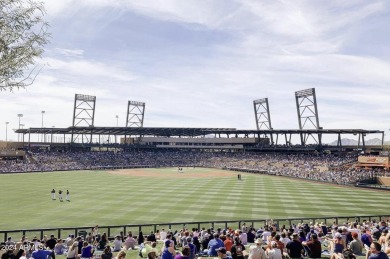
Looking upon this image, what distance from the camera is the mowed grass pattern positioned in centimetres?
2602

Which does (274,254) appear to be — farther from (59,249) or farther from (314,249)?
(59,249)

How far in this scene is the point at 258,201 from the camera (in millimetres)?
34469

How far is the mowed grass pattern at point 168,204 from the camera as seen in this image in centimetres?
→ 2602

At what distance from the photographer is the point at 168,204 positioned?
32219 millimetres

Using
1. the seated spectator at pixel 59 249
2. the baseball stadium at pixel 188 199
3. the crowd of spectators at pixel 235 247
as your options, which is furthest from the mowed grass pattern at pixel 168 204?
the seated spectator at pixel 59 249

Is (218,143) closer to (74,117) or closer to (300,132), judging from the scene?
(300,132)

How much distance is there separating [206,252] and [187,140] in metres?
104

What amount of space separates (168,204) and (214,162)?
63927mm

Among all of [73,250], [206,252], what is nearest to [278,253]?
[206,252]

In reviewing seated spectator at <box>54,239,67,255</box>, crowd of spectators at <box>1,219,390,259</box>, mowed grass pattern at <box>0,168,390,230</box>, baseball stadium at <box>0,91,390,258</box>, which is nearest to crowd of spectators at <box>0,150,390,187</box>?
baseball stadium at <box>0,91,390,258</box>

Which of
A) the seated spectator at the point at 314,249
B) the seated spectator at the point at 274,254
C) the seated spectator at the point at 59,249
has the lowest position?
the seated spectator at the point at 59,249

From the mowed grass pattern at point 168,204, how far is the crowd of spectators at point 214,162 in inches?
667

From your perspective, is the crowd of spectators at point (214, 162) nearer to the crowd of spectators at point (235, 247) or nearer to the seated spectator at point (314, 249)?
the crowd of spectators at point (235, 247)

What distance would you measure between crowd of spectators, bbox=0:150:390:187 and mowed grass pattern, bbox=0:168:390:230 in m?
16.9
